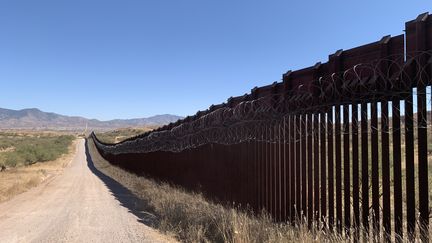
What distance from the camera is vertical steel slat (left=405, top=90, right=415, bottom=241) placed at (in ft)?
15.4

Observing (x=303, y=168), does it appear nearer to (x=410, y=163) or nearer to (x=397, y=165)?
(x=397, y=165)

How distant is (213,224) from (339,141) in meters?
3.32

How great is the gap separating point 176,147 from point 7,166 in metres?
31.4

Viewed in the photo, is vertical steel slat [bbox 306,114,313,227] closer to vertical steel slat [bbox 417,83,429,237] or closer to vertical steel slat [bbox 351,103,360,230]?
vertical steel slat [bbox 351,103,360,230]

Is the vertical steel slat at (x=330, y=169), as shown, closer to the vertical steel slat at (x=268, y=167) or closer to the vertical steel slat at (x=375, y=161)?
the vertical steel slat at (x=375, y=161)

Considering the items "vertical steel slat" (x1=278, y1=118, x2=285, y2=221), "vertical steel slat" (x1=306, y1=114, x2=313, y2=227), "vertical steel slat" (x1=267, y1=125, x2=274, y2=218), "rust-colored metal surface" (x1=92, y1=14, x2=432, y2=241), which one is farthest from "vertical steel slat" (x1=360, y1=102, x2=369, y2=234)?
"vertical steel slat" (x1=267, y1=125, x2=274, y2=218)

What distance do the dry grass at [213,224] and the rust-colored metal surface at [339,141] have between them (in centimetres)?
32

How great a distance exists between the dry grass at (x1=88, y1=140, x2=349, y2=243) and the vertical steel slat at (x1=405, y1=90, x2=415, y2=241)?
82 cm

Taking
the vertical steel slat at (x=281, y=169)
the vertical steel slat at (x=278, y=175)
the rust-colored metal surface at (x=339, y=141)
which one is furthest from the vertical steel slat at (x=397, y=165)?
the vertical steel slat at (x=278, y=175)

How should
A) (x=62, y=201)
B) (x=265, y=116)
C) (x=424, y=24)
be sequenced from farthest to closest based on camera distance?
(x=62, y=201) < (x=265, y=116) < (x=424, y=24)

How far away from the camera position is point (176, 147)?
1595cm

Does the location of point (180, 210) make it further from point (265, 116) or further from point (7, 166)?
point (7, 166)

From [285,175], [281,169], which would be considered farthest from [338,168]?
[281,169]

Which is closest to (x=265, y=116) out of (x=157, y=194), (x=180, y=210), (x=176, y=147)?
(x=180, y=210)
